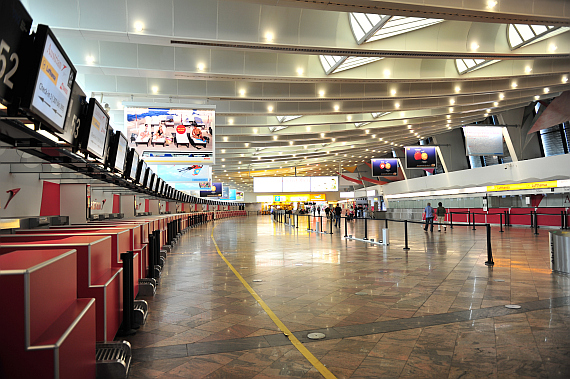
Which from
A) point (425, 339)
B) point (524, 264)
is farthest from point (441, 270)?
point (425, 339)

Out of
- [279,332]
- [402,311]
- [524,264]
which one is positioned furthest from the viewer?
[524,264]

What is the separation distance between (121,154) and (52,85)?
5921 millimetres

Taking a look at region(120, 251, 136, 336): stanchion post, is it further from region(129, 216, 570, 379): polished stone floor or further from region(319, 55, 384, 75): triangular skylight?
region(319, 55, 384, 75): triangular skylight

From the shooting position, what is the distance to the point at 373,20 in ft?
31.9

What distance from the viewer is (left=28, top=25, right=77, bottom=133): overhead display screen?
4441 mm

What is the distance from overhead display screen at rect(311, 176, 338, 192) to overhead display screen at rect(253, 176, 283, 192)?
10.5ft

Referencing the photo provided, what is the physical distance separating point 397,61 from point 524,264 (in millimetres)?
7483

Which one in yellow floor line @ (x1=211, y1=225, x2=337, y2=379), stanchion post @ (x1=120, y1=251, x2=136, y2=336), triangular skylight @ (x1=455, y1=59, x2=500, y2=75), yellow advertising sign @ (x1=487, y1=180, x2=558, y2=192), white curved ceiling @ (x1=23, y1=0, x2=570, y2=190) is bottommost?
yellow floor line @ (x1=211, y1=225, x2=337, y2=379)

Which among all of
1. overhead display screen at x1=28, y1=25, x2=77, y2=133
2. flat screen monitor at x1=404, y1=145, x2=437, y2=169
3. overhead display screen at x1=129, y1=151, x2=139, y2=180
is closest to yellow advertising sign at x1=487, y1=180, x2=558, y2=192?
flat screen monitor at x1=404, y1=145, x2=437, y2=169

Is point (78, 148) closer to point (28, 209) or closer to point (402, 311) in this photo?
point (28, 209)

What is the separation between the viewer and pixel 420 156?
26656mm

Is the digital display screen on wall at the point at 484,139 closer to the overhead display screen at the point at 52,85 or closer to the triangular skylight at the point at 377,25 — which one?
the triangular skylight at the point at 377,25

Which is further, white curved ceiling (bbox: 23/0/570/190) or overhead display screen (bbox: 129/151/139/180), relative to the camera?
overhead display screen (bbox: 129/151/139/180)

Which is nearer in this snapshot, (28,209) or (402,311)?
(402,311)
